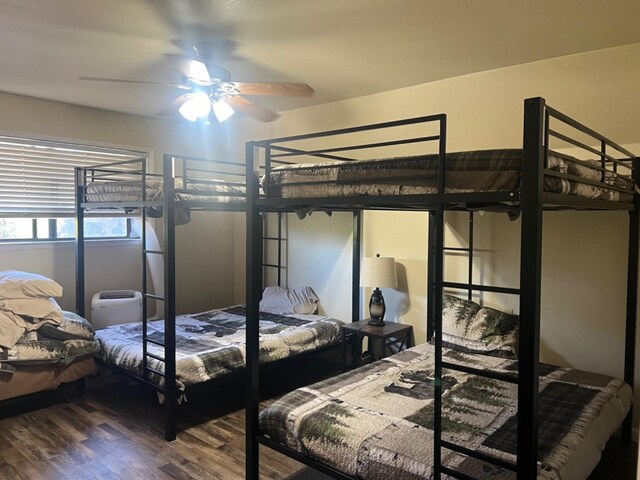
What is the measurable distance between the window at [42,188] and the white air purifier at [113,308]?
610 mm

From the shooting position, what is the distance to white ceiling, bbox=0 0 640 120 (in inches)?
90.5

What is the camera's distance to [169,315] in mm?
3109

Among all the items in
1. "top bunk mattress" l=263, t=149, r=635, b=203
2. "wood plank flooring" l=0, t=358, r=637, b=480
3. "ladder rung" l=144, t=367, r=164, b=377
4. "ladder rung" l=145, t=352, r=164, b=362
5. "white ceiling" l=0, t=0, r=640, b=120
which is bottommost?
→ "wood plank flooring" l=0, t=358, r=637, b=480

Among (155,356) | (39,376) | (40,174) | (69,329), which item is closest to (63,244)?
(40,174)

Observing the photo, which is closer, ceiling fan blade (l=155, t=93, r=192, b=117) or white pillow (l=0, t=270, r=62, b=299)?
ceiling fan blade (l=155, t=93, r=192, b=117)

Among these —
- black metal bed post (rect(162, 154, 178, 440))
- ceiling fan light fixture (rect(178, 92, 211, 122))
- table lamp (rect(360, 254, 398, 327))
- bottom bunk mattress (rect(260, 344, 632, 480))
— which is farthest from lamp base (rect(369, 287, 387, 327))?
ceiling fan light fixture (rect(178, 92, 211, 122))

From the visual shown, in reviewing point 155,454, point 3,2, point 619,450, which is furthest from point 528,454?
point 3,2

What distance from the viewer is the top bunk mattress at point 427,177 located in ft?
5.35

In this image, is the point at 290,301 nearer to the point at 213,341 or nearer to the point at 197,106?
the point at 213,341

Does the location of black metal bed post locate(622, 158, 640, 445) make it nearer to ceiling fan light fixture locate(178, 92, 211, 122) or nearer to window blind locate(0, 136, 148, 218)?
ceiling fan light fixture locate(178, 92, 211, 122)

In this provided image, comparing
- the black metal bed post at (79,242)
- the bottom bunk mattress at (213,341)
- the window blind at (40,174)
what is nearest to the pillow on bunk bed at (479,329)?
the bottom bunk mattress at (213,341)

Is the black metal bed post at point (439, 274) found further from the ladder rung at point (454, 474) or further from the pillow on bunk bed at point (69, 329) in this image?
the pillow on bunk bed at point (69, 329)

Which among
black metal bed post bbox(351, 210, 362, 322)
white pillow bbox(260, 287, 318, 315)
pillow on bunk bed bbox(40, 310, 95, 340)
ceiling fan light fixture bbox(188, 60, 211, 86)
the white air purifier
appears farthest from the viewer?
white pillow bbox(260, 287, 318, 315)

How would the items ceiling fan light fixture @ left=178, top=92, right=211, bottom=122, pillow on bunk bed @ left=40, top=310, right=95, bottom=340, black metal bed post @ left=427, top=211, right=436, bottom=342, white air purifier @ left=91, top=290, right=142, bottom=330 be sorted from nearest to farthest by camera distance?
1. ceiling fan light fixture @ left=178, top=92, right=211, bottom=122
2. pillow on bunk bed @ left=40, top=310, right=95, bottom=340
3. black metal bed post @ left=427, top=211, right=436, bottom=342
4. white air purifier @ left=91, top=290, right=142, bottom=330
